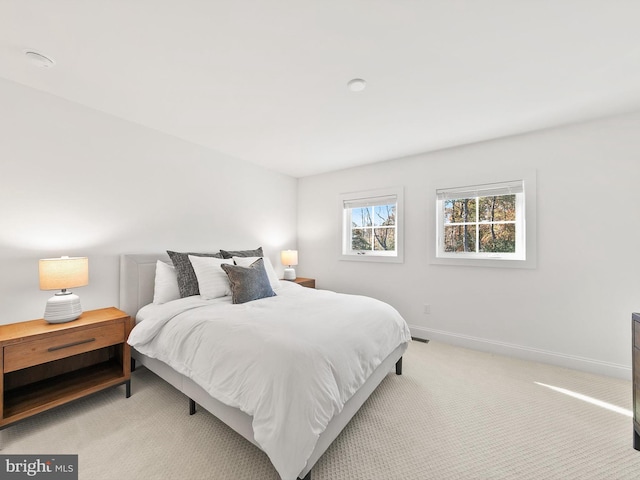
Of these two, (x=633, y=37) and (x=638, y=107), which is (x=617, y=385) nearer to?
(x=638, y=107)

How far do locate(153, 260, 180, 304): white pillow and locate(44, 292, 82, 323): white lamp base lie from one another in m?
0.56

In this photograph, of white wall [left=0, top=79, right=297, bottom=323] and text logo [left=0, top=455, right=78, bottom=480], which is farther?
white wall [left=0, top=79, right=297, bottom=323]

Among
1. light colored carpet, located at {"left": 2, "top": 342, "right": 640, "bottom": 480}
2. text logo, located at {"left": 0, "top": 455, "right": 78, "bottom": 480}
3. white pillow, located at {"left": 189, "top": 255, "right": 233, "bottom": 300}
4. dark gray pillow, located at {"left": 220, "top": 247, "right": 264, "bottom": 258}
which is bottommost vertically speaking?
text logo, located at {"left": 0, "top": 455, "right": 78, "bottom": 480}

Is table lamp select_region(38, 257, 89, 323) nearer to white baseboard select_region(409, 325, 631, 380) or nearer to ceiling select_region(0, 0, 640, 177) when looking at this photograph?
ceiling select_region(0, 0, 640, 177)

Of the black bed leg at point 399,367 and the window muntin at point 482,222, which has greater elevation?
the window muntin at point 482,222

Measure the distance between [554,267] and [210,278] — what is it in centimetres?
339

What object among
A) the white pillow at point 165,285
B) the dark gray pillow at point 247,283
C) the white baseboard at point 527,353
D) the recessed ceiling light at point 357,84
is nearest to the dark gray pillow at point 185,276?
the white pillow at point 165,285

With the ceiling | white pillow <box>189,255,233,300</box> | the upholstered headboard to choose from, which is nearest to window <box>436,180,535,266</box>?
the ceiling

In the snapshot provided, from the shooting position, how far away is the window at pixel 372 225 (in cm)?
358

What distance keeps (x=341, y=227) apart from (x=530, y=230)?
2293 mm

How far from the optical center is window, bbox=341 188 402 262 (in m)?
3.58

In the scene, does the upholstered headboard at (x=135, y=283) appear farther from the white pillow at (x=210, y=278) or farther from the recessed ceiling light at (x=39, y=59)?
the recessed ceiling light at (x=39, y=59)

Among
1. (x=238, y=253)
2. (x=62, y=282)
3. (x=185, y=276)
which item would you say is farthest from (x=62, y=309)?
(x=238, y=253)

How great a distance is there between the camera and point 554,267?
102 inches
